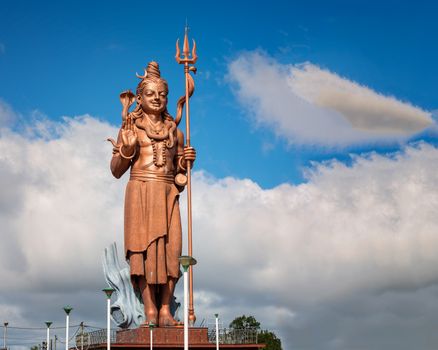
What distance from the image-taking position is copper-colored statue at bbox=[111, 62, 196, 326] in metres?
17.7

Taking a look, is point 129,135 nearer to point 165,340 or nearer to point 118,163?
point 118,163

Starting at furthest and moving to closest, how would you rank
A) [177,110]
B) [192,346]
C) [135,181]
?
[177,110] → [135,181] → [192,346]

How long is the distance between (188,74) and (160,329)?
247 inches

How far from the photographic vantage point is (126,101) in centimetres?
1858

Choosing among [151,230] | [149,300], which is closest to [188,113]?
[151,230]

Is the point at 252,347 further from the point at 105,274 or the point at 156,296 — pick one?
the point at 105,274

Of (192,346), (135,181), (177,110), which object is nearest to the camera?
(192,346)

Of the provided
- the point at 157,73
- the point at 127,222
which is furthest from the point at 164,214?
the point at 157,73

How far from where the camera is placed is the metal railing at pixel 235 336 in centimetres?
1730

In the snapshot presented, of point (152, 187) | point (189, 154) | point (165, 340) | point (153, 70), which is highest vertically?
point (153, 70)

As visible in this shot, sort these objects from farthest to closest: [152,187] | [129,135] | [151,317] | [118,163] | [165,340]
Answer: [118,163] → [129,135] → [152,187] → [151,317] → [165,340]

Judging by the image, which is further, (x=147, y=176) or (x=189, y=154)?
(x=189, y=154)

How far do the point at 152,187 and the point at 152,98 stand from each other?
6.89 ft

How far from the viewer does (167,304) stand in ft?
58.3
